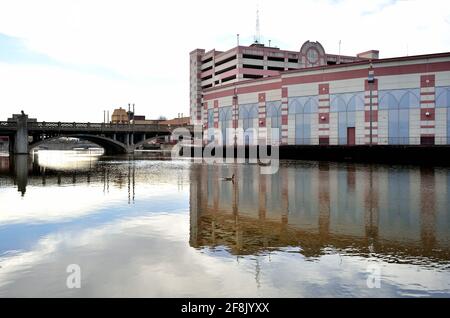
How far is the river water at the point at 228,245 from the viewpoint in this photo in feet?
26.5

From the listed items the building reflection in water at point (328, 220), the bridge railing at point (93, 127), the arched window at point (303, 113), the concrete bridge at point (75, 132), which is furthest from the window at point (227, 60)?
the building reflection in water at point (328, 220)

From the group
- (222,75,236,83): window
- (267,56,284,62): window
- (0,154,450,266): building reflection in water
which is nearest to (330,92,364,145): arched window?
(0,154,450,266): building reflection in water

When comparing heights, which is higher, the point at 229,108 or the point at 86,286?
the point at 229,108

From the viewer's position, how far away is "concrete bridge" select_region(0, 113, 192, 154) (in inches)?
3332

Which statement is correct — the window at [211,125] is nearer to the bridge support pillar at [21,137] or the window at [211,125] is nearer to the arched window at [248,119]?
the arched window at [248,119]

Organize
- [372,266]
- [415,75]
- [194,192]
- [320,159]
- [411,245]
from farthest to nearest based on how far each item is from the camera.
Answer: [320,159]
[415,75]
[194,192]
[411,245]
[372,266]

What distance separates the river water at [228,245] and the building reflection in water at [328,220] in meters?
0.04

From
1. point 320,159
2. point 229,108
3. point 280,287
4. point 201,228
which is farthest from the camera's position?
point 229,108

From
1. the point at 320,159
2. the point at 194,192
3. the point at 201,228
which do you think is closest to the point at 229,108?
the point at 320,159

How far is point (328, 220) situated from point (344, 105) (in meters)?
47.4
